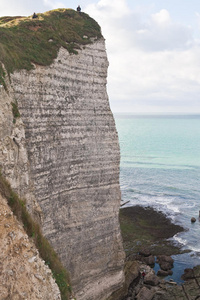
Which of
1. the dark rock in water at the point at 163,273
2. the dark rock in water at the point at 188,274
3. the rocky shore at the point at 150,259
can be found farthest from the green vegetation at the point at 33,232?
the dark rock in water at the point at 188,274

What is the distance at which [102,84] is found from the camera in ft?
69.6

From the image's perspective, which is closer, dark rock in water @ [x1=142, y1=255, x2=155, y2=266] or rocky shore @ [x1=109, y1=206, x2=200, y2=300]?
rocky shore @ [x1=109, y1=206, x2=200, y2=300]

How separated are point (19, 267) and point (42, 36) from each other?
49.4 feet

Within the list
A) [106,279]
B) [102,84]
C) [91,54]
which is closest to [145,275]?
[106,279]

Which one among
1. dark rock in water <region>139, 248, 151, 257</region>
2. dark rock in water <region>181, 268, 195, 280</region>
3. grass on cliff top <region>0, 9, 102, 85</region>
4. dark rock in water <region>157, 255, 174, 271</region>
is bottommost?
dark rock in water <region>181, 268, 195, 280</region>

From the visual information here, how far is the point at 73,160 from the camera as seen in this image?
757 inches

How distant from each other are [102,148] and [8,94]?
818 cm

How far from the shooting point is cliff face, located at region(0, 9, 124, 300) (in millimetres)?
16016

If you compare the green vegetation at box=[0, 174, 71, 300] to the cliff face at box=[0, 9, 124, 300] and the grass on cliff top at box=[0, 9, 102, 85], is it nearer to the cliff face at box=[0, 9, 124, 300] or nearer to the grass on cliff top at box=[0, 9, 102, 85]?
the cliff face at box=[0, 9, 124, 300]

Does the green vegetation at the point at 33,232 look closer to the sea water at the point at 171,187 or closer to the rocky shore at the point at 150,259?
the rocky shore at the point at 150,259

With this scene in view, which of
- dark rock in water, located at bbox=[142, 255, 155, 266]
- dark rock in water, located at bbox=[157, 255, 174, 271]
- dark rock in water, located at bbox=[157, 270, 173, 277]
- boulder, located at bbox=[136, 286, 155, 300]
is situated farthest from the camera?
dark rock in water, located at bbox=[142, 255, 155, 266]

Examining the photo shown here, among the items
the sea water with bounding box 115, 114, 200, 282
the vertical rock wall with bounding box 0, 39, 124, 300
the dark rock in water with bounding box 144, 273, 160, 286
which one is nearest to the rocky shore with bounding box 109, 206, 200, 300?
the dark rock in water with bounding box 144, 273, 160, 286

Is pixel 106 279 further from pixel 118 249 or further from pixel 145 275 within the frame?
pixel 145 275

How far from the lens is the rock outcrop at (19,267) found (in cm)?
818
